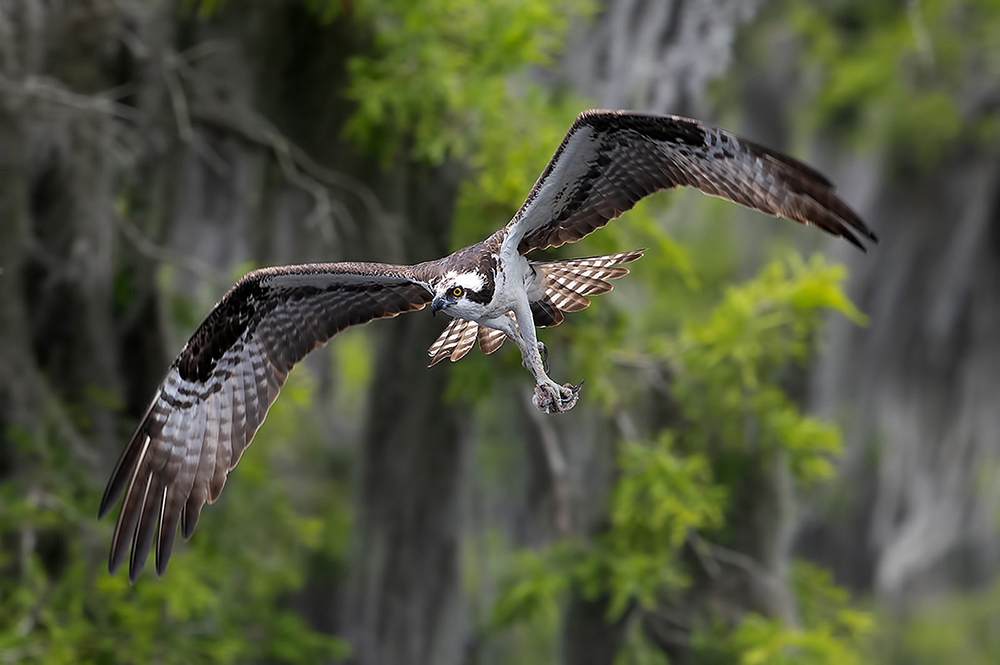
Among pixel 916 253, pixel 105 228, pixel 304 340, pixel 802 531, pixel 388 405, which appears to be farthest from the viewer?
pixel 802 531

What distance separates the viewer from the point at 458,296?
132 inches

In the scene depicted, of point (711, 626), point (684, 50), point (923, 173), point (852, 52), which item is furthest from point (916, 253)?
point (711, 626)

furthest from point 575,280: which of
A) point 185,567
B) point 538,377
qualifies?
point 185,567

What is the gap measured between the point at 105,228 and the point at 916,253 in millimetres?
5090

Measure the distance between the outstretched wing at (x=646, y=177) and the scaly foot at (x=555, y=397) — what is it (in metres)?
0.48

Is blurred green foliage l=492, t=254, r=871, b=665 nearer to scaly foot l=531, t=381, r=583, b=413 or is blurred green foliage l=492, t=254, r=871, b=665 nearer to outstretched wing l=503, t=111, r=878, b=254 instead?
outstretched wing l=503, t=111, r=878, b=254

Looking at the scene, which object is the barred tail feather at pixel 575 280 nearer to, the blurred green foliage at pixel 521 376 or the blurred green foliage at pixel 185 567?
the blurred green foliage at pixel 521 376

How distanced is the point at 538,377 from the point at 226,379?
138cm

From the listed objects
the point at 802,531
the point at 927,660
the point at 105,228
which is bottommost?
the point at 927,660

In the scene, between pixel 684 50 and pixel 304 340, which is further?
pixel 684 50

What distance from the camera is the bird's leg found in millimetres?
3377

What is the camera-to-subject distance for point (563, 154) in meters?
3.58

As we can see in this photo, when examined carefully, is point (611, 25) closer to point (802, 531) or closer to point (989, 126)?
point (989, 126)

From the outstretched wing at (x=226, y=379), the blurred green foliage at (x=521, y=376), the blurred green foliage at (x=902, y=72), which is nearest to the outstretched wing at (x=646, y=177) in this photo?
the outstretched wing at (x=226, y=379)
